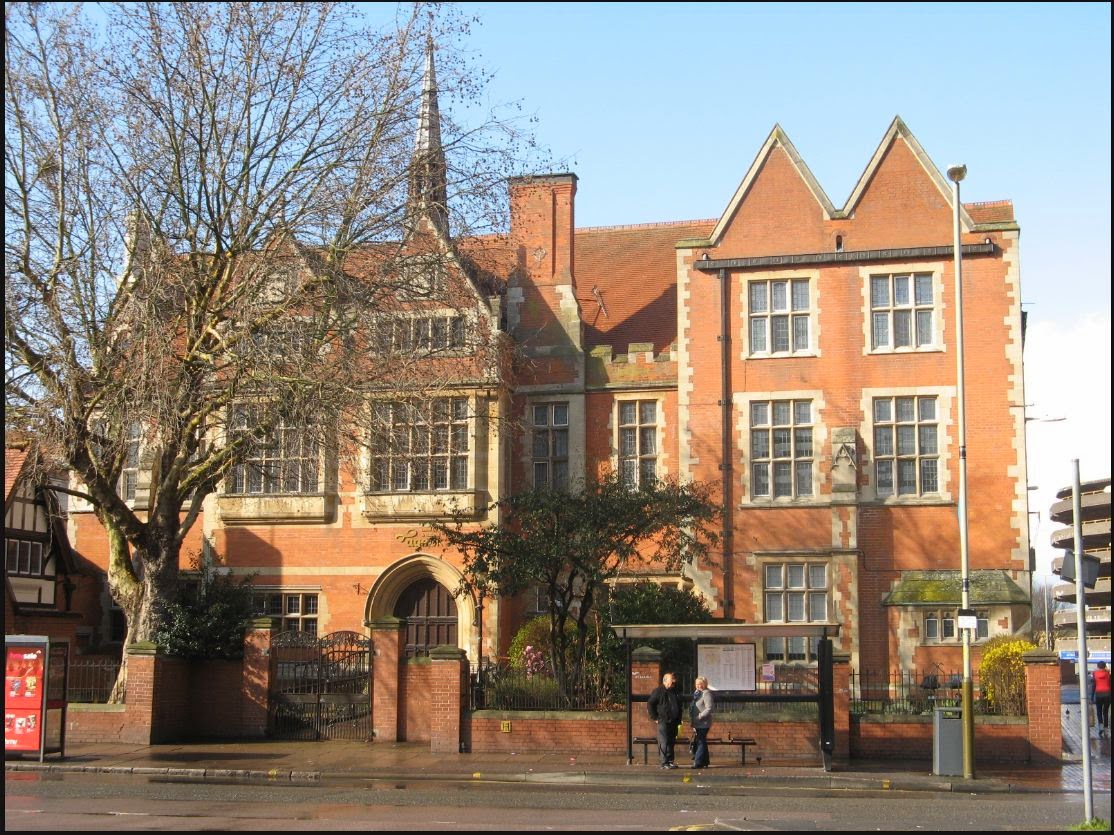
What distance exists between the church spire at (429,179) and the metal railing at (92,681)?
1032cm

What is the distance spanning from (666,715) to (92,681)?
11.5 meters

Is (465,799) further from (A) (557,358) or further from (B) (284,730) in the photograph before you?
(A) (557,358)

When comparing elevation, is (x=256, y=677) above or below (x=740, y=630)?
below

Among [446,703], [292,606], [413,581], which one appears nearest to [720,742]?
[446,703]

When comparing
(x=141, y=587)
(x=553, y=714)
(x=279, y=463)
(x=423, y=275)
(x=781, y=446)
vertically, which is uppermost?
(x=423, y=275)

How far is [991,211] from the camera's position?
33.2 m

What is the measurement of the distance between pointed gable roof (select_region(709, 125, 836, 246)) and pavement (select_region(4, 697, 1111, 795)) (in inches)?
553

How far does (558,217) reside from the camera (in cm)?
3288

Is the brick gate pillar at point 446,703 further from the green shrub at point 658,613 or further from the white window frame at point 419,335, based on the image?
the white window frame at point 419,335

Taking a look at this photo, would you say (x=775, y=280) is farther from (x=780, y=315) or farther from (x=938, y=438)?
(x=938, y=438)

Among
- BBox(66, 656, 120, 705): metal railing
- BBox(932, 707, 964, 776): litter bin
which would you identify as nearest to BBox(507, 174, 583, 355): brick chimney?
BBox(66, 656, 120, 705): metal railing

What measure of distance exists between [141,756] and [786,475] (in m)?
15.4

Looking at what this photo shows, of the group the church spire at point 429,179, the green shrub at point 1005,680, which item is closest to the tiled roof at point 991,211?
the green shrub at point 1005,680

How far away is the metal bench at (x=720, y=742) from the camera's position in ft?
64.9
